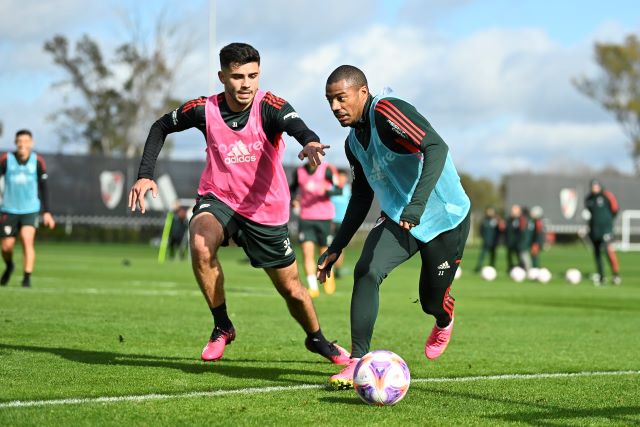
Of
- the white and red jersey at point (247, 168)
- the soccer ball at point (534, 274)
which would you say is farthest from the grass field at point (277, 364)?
the soccer ball at point (534, 274)

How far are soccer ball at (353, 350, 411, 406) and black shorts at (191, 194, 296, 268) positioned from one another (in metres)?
1.55

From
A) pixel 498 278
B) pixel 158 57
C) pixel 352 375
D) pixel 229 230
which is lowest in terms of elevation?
pixel 498 278

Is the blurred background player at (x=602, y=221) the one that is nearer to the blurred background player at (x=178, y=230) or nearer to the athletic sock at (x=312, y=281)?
the athletic sock at (x=312, y=281)

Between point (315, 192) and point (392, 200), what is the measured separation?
10160mm

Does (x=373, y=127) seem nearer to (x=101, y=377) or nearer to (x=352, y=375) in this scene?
(x=352, y=375)

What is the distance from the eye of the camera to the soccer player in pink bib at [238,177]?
7027mm

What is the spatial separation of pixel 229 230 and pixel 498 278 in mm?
18444

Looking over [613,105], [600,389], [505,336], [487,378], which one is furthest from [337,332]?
[613,105]

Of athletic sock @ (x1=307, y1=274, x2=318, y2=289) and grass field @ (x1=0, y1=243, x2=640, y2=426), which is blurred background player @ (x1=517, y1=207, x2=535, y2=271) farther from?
athletic sock @ (x1=307, y1=274, x2=318, y2=289)

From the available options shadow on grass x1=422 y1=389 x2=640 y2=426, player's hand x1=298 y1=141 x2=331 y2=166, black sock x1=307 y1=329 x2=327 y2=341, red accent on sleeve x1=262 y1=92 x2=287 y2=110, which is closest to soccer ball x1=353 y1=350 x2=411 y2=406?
shadow on grass x1=422 y1=389 x2=640 y2=426

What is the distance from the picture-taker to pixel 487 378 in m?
7.11

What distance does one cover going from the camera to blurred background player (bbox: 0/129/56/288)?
48.4 ft

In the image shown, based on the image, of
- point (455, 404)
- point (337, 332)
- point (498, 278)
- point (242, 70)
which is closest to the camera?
point (455, 404)

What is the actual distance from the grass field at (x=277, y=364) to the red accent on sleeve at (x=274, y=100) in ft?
6.25
